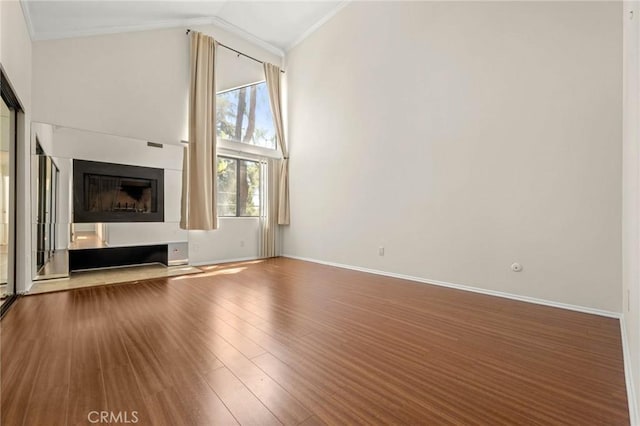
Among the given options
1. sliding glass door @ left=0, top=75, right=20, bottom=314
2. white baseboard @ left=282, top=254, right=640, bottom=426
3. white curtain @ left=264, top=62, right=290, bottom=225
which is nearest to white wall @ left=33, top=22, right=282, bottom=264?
white curtain @ left=264, top=62, right=290, bottom=225

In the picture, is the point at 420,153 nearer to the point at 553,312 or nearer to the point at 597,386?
the point at 553,312

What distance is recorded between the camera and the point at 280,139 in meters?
5.87

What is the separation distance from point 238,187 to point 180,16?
118 inches

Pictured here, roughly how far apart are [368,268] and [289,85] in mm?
4293

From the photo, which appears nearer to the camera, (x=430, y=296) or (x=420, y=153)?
(x=430, y=296)

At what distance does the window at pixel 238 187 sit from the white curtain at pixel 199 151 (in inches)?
18.0

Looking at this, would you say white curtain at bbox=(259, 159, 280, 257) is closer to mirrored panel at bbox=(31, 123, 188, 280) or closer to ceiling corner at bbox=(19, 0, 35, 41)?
mirrored panel at bbox=(31, 123, 188, 280)

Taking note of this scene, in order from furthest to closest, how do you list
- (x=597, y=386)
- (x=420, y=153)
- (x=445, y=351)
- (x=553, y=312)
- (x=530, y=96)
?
(x=420, y=153)
(x=530, y=96)
(x=553, y=312)
(x=445, y=351)
(x=597, y=386)

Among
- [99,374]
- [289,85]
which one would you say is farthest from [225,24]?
[99,374]

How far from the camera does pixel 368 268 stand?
428 cm

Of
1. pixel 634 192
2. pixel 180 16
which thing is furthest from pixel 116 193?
pixel 634 192

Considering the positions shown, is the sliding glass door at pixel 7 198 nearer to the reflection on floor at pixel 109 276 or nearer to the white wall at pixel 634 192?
the reflection on floor at pixel 109 276

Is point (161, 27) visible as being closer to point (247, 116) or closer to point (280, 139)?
point (247, 116)

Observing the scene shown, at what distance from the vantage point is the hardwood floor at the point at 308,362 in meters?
1.21
